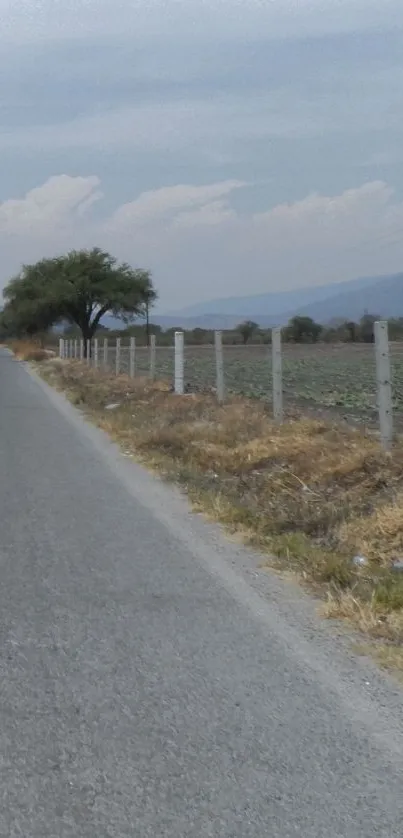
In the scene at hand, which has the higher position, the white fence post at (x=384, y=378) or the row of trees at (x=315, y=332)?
the row of trees at (x=315, y=332)

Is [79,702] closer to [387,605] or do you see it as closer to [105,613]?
[105,613]

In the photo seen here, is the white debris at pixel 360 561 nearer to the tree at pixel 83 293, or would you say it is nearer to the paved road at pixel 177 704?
the paved road at pixel 177 704

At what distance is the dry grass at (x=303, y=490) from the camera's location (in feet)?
23.3

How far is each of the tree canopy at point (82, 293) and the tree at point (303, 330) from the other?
40.3 ft

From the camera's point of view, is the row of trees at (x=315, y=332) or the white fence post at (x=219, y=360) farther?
the row of trees at (x=315, y=332)

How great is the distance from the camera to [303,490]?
10711 millimetres

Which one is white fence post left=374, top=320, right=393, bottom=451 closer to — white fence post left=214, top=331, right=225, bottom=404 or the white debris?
the white debris

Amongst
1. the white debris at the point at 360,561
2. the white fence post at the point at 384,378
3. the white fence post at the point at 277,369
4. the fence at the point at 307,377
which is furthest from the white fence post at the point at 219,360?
the white debris at the point at 360,561

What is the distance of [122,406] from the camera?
2270cm

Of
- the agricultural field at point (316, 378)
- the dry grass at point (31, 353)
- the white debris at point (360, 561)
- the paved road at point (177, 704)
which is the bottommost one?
the paved road at point (177, 704)

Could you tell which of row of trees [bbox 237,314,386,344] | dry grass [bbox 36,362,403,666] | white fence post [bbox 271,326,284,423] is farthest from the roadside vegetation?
row of trees [bbox 237,314,386,344]

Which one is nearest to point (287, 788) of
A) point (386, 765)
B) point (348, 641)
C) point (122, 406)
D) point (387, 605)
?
point (386, 765)

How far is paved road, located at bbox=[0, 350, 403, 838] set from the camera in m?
3.96

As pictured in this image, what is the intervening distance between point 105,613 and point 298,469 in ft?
17.4
